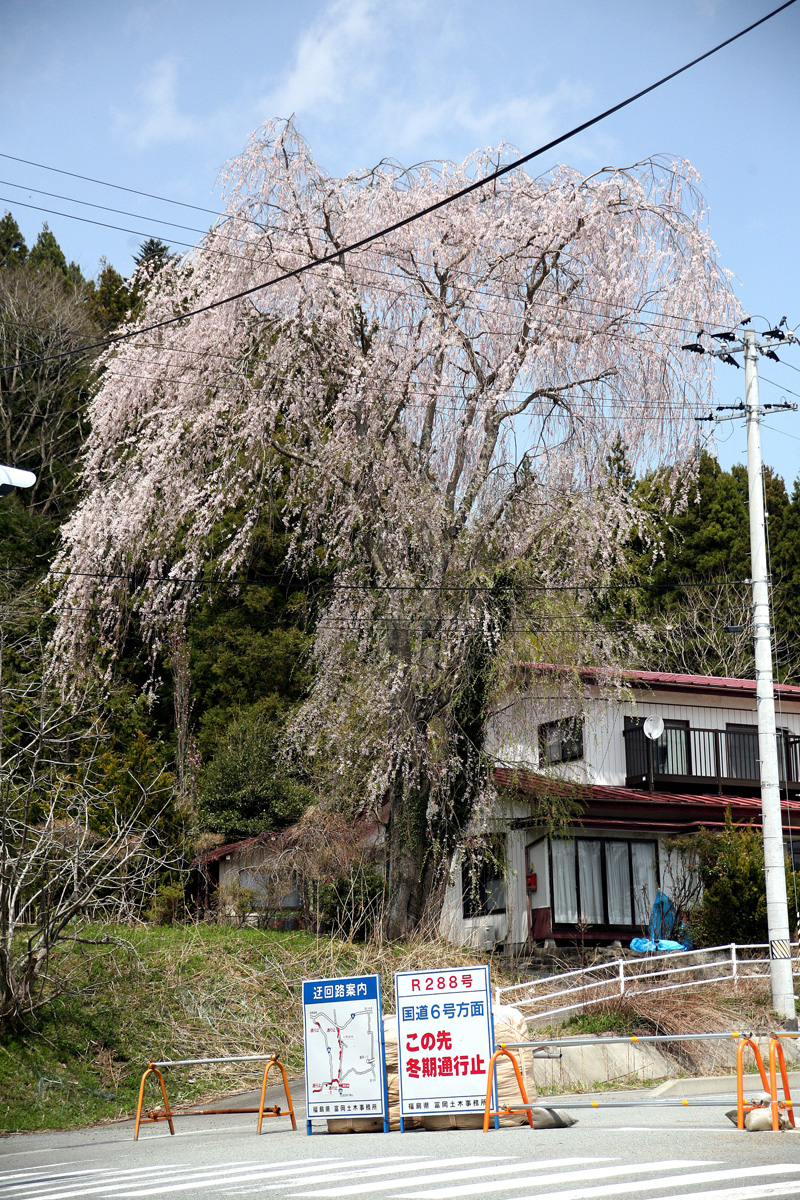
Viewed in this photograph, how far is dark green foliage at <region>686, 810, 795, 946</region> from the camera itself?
21312 millimetres

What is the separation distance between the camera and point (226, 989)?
754 inches

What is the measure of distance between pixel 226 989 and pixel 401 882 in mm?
3888

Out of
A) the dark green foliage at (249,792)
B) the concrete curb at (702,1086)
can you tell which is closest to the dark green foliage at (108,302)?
the dark green foliage at (249,792)

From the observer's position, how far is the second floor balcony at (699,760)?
93.7ft

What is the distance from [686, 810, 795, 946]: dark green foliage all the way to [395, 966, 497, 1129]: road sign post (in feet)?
39.9

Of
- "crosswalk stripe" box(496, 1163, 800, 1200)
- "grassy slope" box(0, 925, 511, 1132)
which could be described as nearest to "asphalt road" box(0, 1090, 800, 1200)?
"crosswalk stripe" box(496, 1163, 800, 1200)

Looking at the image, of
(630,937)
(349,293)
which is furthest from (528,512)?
(630,937)

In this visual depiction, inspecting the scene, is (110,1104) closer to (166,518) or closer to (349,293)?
(166,518)

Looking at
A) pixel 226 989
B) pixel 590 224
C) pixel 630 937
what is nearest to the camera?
pixel 226 989

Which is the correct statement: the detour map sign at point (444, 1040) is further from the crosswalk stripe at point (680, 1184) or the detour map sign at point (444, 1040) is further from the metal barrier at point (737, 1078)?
the crosswalk stripe at point (680, 1184)

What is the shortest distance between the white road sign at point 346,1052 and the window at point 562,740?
11.6 meters

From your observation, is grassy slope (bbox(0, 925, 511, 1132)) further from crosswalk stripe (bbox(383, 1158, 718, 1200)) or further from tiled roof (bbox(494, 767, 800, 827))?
crosswalk stripe (bbox(383, 1158, 718, 1200))

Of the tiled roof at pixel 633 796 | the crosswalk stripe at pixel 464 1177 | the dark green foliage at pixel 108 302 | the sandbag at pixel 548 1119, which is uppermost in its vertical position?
the dark green foliage at pixel 108 302

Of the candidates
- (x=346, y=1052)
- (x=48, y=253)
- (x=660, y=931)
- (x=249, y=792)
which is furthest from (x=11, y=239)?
(x=346, y=1052)
